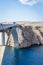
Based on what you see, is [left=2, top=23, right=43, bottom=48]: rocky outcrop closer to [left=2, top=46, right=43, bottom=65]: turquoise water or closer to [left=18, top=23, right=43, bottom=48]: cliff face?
[left=18, top=23, right=43, bottom=48]: cliff face

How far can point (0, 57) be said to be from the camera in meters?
12.7

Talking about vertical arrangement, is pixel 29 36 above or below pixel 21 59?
above

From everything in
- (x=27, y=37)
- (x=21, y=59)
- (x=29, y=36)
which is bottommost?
(x=21, y=59)

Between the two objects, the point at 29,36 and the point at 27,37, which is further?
the point at 29,36

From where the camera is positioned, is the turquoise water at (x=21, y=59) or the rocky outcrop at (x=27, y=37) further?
the rocky outcrop at (x=27, y=37)

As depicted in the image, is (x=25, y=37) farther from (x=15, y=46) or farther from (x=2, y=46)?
(x=2, y=46)

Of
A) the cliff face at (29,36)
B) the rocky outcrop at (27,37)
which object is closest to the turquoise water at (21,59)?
the rocky outcrop at (27,37)

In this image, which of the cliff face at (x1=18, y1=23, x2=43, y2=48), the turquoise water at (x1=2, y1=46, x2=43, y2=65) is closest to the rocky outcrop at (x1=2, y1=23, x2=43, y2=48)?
the cliff face at (x1=18, y1=23, x2=43, y2=48)

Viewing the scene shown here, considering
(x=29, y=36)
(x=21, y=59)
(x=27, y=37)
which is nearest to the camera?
(x=21, y=59)

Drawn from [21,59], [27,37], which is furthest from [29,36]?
[21,59]

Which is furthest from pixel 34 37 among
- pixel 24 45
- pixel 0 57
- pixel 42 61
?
pixel 0 57

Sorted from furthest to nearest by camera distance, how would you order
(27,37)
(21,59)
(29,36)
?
1. (29,36)
2. (27,37)
3. (21,59)

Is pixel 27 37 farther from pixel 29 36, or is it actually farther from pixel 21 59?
pixel 21 59

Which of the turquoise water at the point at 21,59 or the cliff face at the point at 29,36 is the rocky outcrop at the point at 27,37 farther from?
the turquoise water at the point at 21,59
